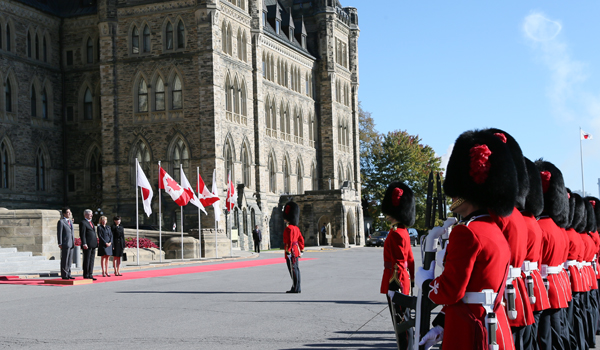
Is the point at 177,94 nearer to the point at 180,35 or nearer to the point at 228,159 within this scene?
the point at 180,35

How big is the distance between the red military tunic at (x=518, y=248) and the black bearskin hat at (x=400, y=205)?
342 centimetres

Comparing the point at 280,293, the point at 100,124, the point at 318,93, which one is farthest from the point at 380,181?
the point at 280,293

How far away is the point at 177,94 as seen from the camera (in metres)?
44.8

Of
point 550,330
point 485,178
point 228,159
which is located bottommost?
point 550,330

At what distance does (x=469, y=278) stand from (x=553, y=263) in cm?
327

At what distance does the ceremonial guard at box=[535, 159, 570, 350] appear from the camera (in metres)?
7.49

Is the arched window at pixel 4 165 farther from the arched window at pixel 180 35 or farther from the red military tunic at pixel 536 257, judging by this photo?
the red military tunic at pixel 536 257

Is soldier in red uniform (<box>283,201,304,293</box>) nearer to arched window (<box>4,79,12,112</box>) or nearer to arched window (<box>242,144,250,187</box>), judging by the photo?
arched window (<box>4,79,12,112</box>)

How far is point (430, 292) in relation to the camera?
494 cm

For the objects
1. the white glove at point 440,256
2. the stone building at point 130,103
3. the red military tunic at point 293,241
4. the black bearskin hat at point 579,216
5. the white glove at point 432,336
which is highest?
the stone building at point 130,103

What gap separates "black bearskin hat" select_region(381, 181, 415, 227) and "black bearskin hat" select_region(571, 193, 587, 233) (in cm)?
208

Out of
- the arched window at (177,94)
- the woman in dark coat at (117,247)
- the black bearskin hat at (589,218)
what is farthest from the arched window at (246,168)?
Result: the black bearskin hat at (589,218)

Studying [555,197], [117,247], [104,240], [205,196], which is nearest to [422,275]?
[555,197]

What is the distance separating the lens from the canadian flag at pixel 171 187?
29578 millimetres
